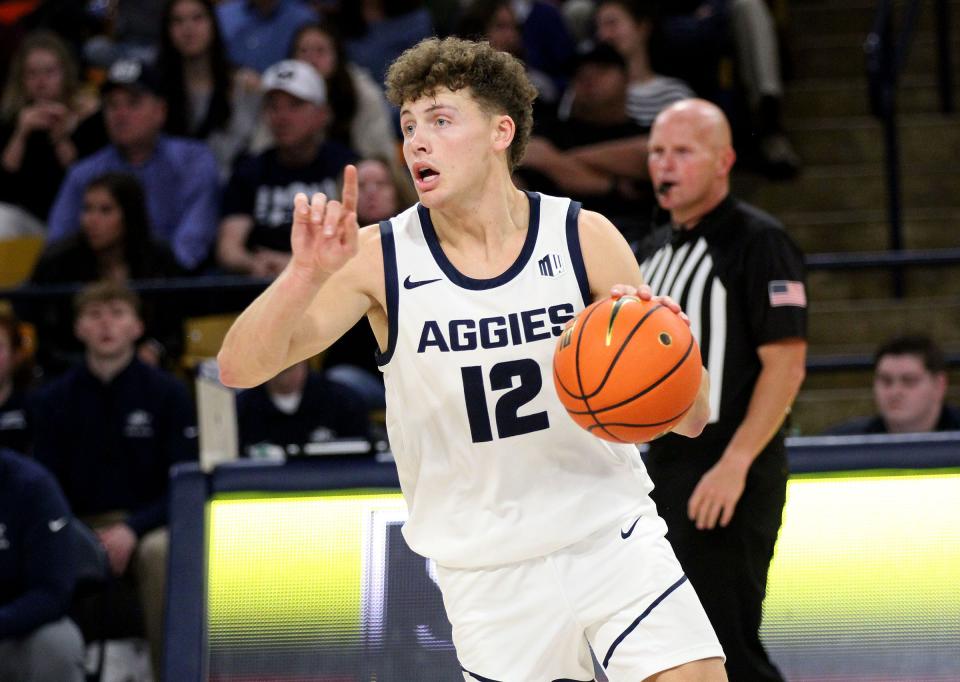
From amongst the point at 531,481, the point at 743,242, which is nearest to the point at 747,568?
the point at 743,242

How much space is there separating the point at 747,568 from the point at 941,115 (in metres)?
5.79

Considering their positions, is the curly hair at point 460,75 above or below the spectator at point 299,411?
above

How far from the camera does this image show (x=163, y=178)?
841 centimetres

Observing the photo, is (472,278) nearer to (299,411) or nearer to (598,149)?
(299,411)

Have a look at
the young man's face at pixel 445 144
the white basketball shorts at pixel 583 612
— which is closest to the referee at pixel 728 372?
the white basketball shorts at pixel 583 612

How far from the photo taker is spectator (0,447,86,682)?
18.8ft

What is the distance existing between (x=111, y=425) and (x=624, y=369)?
3.86 metres

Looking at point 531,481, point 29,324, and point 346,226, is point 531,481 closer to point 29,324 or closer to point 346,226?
point 346,226

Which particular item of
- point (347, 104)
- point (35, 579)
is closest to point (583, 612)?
point (35, 579)

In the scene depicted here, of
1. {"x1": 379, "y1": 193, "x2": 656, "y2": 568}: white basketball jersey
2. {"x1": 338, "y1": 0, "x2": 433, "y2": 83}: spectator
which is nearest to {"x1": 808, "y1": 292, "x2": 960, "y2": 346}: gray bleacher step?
{"x1": 338, "y1": 0, "x2": 433, "y2": 83}: spectator

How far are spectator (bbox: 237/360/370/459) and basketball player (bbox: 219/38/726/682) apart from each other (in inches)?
116

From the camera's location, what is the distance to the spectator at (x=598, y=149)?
7.84m

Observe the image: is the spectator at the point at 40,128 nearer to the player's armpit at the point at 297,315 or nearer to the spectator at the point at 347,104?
the spectator at the point at 347,104

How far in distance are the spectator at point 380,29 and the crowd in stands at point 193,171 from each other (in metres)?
0.01
